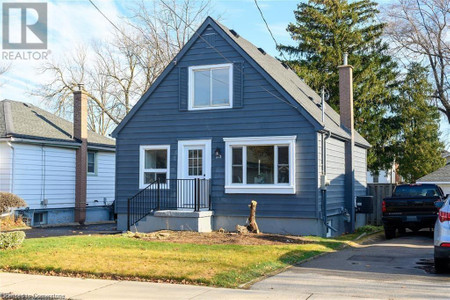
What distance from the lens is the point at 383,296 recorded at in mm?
7809

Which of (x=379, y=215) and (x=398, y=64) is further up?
(x=398, y=64)

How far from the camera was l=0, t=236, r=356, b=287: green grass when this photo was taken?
30.5ft

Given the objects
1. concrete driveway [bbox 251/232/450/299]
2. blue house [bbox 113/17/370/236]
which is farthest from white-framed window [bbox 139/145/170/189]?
concrete driveway [bbox 251/232/450/299]

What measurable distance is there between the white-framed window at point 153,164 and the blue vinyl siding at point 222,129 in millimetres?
190

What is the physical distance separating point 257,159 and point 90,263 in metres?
7.64

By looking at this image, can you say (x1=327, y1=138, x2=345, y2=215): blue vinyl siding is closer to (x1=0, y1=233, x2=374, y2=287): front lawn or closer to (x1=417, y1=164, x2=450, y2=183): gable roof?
(x1=0, y1=233, x2=374, y2=287): front lawn

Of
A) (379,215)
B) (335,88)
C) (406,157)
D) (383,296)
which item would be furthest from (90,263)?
(406,157)

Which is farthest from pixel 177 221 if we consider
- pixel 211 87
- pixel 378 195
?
pixel 378 195

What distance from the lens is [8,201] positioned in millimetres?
19250

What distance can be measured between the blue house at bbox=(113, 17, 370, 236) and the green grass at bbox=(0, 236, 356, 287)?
9.47 feet

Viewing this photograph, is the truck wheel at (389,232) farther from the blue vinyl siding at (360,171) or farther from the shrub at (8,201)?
the shrub at (8,201)

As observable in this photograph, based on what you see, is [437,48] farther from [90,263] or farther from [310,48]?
[90,263]

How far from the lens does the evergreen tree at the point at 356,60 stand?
32938mm

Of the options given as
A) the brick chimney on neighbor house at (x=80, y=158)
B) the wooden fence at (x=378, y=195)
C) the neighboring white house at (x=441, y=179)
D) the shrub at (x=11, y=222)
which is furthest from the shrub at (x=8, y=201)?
the neighboring white house at (x=441, y=179)
